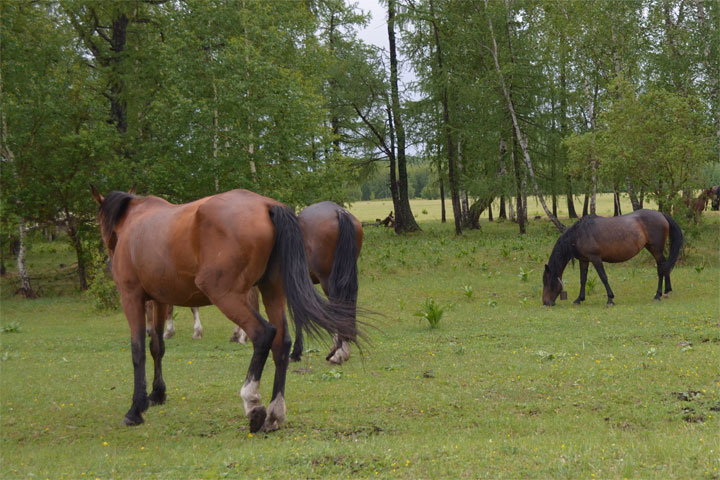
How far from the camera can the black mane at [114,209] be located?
7.75m

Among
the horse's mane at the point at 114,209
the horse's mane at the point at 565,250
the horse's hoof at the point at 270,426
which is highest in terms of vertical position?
the horse's mane at the point at 114,209

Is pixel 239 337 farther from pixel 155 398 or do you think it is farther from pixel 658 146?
pixel 658 146

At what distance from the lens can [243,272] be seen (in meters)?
6.18


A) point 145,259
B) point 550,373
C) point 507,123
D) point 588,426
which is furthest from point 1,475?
point 507,123

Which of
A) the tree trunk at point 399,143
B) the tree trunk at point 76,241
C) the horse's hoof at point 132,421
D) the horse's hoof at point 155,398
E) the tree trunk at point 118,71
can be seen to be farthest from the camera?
the tree trunk at point 399,143

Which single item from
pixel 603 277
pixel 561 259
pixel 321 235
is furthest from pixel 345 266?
pixel 603 277

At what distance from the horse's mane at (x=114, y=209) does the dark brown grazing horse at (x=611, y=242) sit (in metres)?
11.4

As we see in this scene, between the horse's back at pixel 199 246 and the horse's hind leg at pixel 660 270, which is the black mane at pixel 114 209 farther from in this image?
the horse's hind leg at pixel 660 270

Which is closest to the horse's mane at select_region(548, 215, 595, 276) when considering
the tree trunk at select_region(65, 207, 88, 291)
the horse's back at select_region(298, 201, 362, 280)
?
the horse's back at select_region(298, 201, 362, 280)

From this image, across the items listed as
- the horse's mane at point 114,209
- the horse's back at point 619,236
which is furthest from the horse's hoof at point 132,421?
the horse's back at point 619,236

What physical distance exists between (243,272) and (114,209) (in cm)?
255

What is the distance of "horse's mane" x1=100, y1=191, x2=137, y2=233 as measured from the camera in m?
7.75

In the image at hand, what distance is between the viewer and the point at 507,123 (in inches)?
1247

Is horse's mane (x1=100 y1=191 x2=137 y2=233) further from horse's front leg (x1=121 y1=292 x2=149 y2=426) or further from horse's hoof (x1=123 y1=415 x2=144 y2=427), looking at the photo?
horse's hoof (x1=123 y1=415 x2=144 y2=427)
